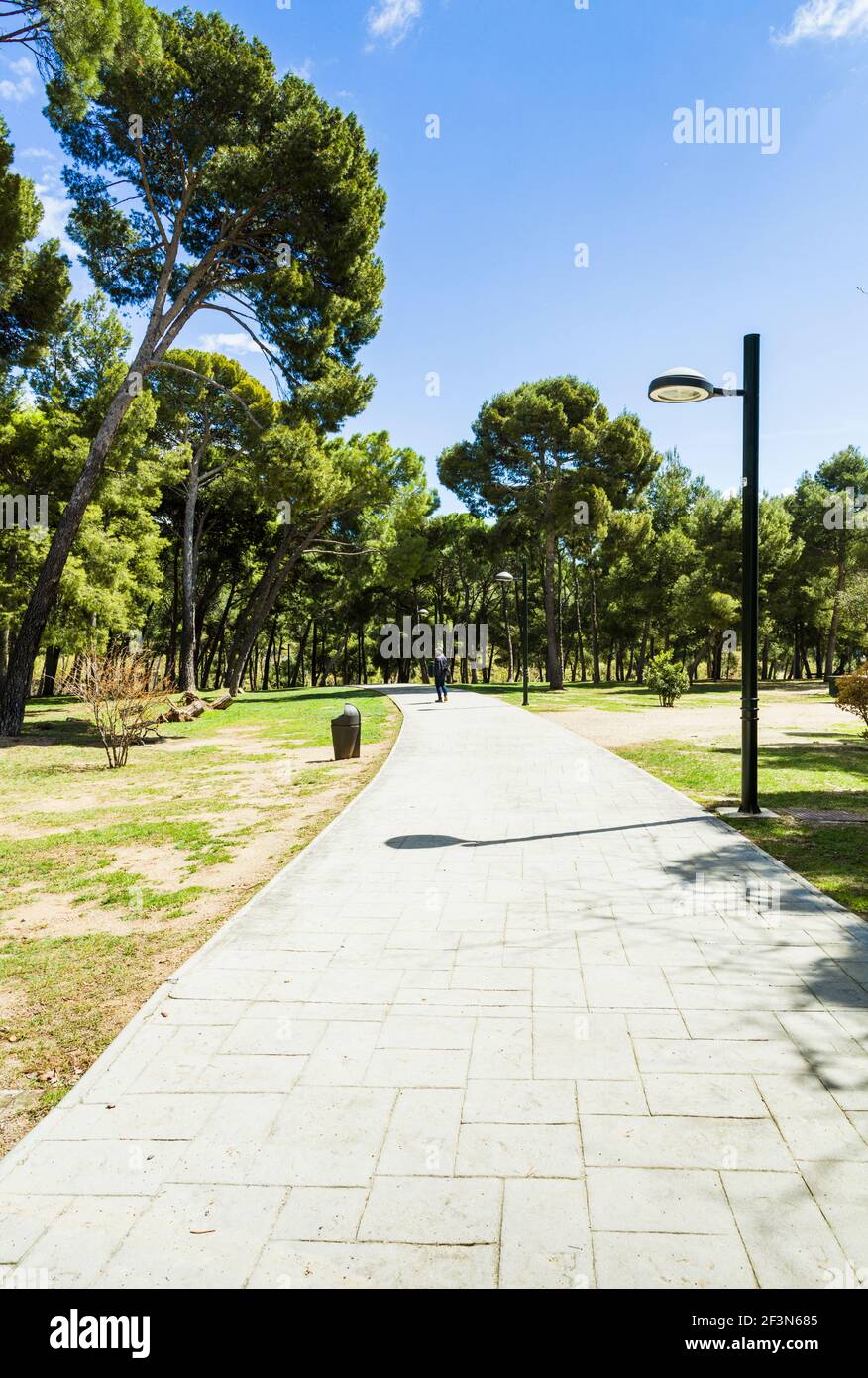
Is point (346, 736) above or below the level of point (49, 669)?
below

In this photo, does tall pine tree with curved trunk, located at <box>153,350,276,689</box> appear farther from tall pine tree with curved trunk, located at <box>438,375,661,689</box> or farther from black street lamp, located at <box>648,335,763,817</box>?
black street lamp, located at <box>648,335,763,817</box>

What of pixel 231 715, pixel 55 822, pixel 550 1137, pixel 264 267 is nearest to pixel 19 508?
pixel 231 715

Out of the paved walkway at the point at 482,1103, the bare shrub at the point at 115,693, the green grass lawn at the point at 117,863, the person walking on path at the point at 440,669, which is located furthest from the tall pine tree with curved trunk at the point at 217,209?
the paved walkway at the point at 482,1103

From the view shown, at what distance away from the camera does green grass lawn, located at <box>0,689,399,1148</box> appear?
397cm

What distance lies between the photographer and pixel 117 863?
6922 mm

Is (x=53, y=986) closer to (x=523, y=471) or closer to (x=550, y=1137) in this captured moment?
(x=550, y=1137)

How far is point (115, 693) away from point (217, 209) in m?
11.9

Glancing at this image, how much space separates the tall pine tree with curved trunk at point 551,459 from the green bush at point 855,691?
63.9ft

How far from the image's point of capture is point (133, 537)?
30281 millimetres

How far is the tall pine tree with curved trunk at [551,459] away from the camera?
107 ft

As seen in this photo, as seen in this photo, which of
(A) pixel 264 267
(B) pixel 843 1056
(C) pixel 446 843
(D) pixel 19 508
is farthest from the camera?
(D) pixel 19 508

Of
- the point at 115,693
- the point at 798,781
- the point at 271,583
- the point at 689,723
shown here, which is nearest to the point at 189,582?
the point at 271,583

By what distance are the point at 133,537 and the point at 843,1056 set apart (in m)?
31.4

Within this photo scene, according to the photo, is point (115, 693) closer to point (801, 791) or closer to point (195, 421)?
point (801, 791)
